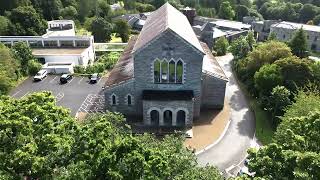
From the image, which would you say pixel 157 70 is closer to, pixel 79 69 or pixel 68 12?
pixel 79 69

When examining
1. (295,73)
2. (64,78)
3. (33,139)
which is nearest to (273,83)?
(295,73)

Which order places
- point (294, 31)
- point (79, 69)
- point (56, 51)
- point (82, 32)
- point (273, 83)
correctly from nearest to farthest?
1. point (273, 83)
2. point (79, 69)
3. point (56, 51)
4. point (294, 31)
5. point (82, 32)

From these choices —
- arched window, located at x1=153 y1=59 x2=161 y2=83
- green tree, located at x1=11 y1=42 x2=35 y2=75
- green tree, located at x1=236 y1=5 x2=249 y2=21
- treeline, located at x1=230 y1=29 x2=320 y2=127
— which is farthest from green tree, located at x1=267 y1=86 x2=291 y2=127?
green tree, located at x1=236 y1=5 x2=249 y2=21

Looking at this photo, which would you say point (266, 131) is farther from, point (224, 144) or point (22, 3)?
point (22, 3)

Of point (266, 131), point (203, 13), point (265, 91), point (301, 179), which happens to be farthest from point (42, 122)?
point (203, 13)

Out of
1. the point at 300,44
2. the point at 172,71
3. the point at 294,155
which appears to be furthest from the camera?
the point at 300,44

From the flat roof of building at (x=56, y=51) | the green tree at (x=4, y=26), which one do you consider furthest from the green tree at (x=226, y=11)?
the green tree at (x=4, y=26)
